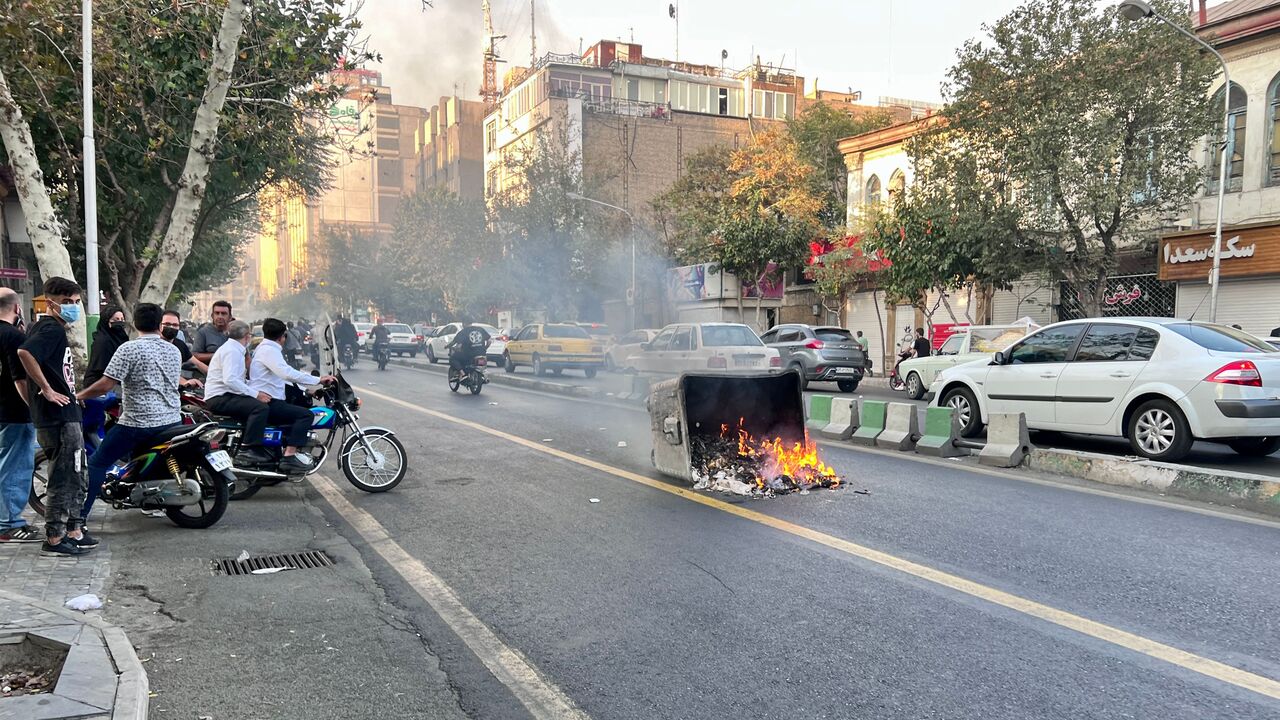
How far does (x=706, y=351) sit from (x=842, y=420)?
5.55m

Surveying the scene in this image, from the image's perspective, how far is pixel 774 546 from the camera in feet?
19.4

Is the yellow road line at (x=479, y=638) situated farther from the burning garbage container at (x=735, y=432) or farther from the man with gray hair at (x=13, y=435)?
the burning garbage container at (x=735, y=432)

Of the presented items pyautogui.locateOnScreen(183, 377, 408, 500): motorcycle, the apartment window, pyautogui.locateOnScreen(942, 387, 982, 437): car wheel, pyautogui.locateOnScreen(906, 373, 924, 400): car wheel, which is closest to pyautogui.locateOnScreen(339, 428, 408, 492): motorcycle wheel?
pyautogui.locateOnScreen(183, 377, 408, 500): motorcycle

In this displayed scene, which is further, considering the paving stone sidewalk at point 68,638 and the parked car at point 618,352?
the parked car at point 618,352

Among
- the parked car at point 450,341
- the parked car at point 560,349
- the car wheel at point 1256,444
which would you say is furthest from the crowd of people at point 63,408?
the parked car at point 450,341

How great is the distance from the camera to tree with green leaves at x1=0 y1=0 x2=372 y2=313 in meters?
10.2

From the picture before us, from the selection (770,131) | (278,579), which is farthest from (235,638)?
(770,131)

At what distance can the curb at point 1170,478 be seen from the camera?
711 cm

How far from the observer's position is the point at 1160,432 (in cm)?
902

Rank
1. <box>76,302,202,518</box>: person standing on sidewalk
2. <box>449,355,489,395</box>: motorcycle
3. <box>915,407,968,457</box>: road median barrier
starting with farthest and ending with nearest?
<box>449,355,489,395</box>: motorcycle < <box>915,407,968,457</box>: road median barrier < <box>76,302,202,518</box>: person standing on sidewalk

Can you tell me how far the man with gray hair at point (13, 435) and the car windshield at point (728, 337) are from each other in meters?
12.6

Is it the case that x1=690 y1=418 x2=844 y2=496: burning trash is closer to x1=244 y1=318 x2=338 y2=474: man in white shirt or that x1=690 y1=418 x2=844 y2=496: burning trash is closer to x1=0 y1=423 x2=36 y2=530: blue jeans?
x1=244 y1=318 x2=338 y2=474: man in white shirt

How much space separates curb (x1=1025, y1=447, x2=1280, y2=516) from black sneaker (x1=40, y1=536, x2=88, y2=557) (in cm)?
894

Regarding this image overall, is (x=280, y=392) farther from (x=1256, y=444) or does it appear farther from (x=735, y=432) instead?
(x=1256, y=444)
